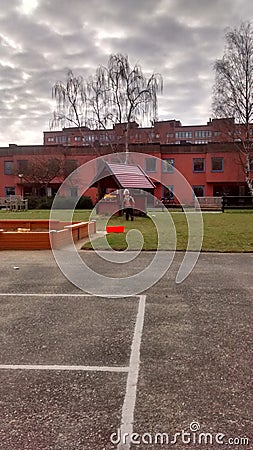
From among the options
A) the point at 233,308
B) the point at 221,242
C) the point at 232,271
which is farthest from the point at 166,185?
the point at 233,308

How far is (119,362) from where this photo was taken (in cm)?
329

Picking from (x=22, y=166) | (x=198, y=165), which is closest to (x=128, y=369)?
(x=198, y=165)

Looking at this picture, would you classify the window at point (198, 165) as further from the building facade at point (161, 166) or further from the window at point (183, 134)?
the window at point (183, 134)

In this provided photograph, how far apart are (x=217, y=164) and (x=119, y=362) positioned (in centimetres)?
3807

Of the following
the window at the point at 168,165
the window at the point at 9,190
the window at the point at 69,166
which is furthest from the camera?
the window at the point at 9,190

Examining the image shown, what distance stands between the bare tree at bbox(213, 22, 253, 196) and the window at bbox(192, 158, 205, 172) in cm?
760

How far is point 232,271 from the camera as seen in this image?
23.7ft

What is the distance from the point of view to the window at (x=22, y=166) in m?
38.8

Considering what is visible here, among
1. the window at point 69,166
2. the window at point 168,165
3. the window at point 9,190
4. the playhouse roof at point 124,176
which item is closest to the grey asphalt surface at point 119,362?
the playhouse roof at point 124,176

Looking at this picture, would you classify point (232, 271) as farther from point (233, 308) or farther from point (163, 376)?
point (163, 376)

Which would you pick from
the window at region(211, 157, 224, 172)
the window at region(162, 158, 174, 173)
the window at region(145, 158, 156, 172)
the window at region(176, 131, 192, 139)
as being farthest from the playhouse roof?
the window at region(176, 131, 192, 139)

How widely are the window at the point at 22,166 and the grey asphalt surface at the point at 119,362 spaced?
34408mm

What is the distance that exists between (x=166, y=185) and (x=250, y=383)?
38.1 m

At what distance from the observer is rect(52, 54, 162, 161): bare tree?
91.4 ft
